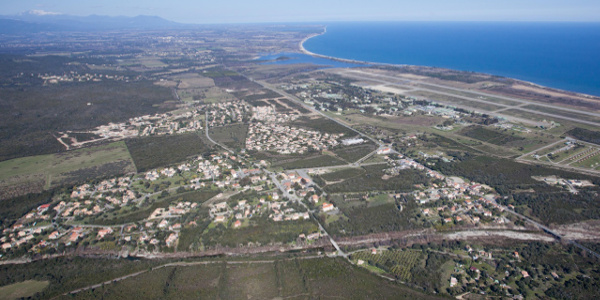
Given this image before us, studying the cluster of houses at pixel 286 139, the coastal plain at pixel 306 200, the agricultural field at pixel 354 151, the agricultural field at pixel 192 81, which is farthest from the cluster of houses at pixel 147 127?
the agricultural field at pixel 192 81

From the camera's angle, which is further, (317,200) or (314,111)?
(314,111)

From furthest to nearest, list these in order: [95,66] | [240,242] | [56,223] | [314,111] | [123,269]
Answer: [95,66] → [314,111] → [56,223] → [240,242] → [123,269]

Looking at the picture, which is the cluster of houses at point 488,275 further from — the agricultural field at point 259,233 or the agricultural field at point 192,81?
the agricultural field at point 192,81

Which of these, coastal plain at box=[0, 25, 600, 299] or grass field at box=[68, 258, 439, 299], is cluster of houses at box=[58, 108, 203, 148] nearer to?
coastal plain at box=[0, 25, 600, 299]

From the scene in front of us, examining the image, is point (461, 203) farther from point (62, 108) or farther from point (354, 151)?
point (62, 108)

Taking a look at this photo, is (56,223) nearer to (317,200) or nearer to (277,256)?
(277,256)

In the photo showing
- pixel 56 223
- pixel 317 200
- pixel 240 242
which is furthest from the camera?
pixel 317 200

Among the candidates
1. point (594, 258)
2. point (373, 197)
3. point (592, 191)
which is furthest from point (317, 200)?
point (592, 191)
